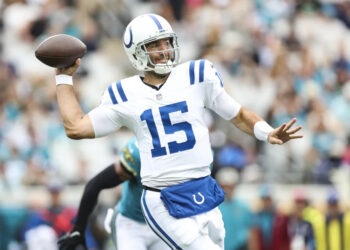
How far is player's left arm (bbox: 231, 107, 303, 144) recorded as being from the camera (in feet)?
17.7

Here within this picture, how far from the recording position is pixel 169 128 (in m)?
5.38

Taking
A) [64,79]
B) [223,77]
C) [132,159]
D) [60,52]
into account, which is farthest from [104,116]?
[223,77]

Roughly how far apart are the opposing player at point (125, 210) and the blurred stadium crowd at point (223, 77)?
14.7 ft

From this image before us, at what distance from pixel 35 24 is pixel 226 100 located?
8.47 m

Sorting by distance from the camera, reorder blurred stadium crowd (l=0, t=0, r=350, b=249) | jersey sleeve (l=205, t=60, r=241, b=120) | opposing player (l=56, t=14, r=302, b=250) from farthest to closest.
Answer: blurred stadium crowd (l=0, t=0, r=350, b=249) < jersey sleeve (l=205, t=60, r=241, b=120) < opposing player (l=56, t=14, r=302, b=250)

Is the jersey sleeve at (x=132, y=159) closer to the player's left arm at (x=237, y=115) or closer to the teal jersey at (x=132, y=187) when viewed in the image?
the teal jersey at (x=132, y=187)

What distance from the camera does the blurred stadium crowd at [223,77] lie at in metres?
11.4

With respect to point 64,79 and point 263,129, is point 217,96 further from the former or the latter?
point 64,79

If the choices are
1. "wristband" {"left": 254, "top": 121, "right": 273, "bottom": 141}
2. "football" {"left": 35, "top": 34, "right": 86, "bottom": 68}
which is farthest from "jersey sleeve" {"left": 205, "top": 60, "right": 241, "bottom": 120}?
"football" {"left": 35, "top": 34, "right": 86, "bottom": 68}

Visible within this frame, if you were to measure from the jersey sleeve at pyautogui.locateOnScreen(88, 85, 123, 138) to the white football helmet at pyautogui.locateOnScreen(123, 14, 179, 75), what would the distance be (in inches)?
12.5

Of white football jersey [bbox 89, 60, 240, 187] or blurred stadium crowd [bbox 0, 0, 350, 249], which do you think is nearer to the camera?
white football jersey [bbox 89, 60, 240, 187]

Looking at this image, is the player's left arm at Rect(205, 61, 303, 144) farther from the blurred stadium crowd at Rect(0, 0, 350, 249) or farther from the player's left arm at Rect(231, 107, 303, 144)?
the blurred stadium crowd at Rect(0, 0, 350, 249)

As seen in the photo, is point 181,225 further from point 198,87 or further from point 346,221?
point 346,221

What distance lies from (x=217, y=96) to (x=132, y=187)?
1.29 m
